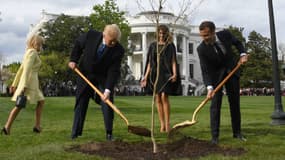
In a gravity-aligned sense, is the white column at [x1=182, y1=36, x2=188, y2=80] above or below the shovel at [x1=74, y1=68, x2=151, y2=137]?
above

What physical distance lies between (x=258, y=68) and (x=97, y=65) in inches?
2722

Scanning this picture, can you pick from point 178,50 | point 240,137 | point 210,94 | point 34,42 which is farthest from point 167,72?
point 178,50

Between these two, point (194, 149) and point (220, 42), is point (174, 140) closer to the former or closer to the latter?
point (194, 149)

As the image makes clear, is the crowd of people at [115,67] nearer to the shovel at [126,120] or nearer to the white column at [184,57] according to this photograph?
the shovel at [126,120]

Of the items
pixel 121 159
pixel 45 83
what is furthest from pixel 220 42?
pixel 45 83

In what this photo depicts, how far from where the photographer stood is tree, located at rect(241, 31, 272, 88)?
7250cm

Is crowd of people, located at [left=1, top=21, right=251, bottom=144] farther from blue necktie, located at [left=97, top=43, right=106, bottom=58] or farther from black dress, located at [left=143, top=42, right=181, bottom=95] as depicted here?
black dress, located at [left=143, top=42, right=181, bottom=95]

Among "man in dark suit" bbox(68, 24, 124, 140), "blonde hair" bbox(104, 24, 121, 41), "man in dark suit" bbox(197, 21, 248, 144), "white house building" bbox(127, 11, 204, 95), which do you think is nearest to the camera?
"blonde hair" bbox(104, 24, 121, 41)

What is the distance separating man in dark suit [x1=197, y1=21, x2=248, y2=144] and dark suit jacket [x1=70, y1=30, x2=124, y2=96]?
49.5 inches

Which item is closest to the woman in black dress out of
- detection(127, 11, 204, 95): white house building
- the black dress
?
the black dress

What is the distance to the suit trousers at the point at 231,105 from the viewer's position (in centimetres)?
632

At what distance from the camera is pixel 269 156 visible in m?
4.98

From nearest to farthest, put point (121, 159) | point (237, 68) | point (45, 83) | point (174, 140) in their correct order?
point (121, 159) < point (174, 140) < point (237, 68) < point (45, 83)

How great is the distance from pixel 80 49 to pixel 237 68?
236 cm
